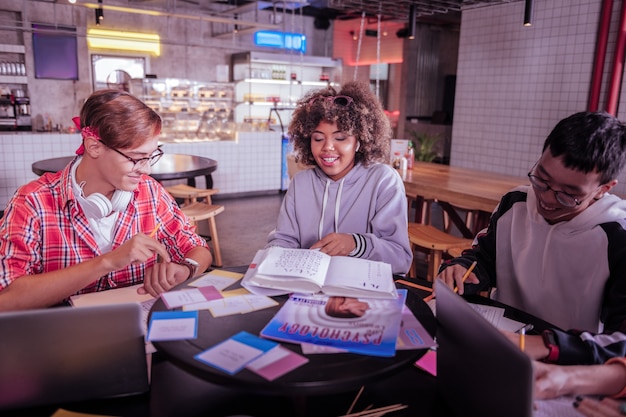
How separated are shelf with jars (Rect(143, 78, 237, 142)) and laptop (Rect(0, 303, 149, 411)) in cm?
643

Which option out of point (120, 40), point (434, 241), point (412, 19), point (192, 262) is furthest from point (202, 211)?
point (120, 40)

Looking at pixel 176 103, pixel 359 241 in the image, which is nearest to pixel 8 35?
pixel 176 103

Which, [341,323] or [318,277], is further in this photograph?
[318,277]

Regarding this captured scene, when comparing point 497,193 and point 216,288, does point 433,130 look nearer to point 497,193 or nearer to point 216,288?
point 497,193

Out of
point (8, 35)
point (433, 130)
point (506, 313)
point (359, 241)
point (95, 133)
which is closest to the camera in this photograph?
point (506, 313)

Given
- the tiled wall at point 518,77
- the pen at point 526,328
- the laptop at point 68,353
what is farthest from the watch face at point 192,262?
the tiled wall at point 518,77

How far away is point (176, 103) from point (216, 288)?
7.14 metres

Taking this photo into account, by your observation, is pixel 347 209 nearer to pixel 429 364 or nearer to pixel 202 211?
pixel 429 364

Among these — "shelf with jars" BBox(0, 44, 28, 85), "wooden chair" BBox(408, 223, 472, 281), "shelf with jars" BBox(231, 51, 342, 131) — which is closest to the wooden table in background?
"wooden chair" BBox(408, 223, 472, 281)

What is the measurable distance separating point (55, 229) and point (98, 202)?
160mm

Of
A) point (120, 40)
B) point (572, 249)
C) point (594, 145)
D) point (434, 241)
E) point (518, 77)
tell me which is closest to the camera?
point (594, 145)

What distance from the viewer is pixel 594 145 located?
134 cm

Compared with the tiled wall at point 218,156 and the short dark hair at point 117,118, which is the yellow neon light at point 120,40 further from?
the short dark hair at point 117,118

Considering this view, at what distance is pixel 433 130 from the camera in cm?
948
